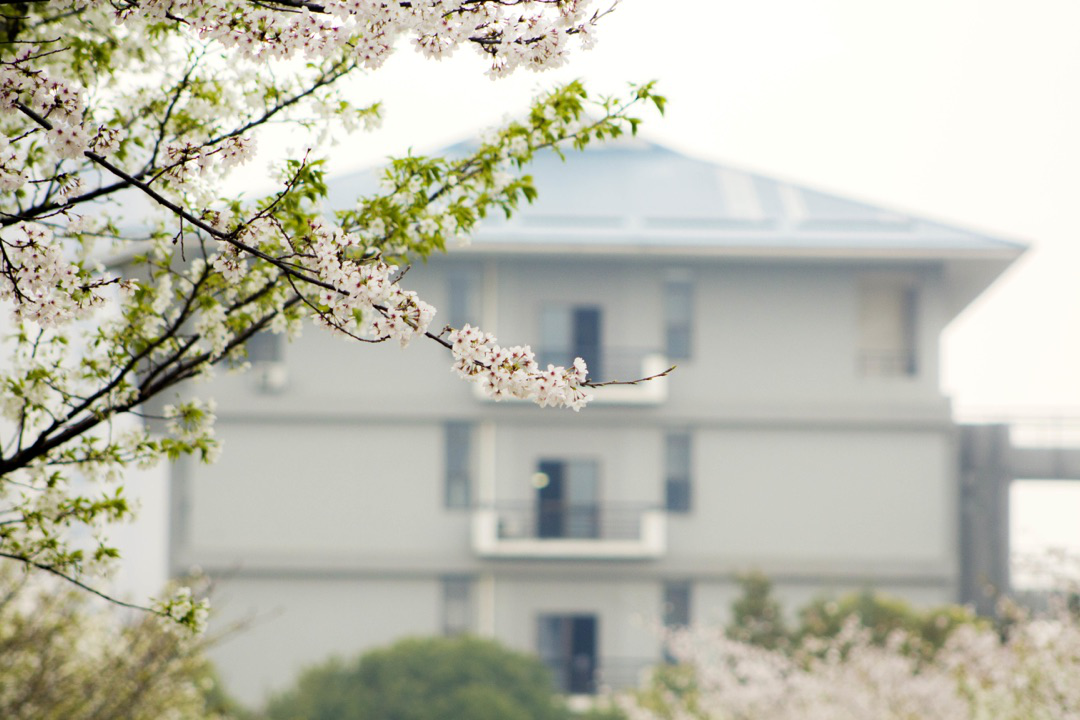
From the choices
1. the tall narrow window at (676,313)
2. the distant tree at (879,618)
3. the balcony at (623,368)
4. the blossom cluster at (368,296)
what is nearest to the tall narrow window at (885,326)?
the tall narrow window at (676,313)

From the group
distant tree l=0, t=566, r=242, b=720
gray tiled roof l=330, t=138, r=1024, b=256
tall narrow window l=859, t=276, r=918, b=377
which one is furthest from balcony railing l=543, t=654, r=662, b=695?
distant tree l=0, t=566, r=242, b=720

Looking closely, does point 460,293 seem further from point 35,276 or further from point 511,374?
point 511,374

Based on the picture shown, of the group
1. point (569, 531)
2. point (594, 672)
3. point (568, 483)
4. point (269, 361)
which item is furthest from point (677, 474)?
point (269, 361)

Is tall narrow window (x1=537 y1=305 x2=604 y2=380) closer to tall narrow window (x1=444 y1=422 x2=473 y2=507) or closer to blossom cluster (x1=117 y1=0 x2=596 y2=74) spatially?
tall narrow window (x1=444 y1=422 x2=473 y2=507)

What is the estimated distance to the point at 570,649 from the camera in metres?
23.4

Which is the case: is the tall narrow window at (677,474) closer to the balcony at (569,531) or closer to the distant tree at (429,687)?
the balcony at (569,531)

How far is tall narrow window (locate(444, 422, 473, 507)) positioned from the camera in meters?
23.8

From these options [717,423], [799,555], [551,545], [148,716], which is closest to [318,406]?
[551,545]

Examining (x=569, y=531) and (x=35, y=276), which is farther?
(x=569, y=531)

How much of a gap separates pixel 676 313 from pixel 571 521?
433 cm

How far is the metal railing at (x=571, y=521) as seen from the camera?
23.3m

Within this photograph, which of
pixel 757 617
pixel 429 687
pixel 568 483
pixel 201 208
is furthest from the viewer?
pixel 568 483

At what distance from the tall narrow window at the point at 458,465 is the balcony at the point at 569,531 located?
24.5 inches

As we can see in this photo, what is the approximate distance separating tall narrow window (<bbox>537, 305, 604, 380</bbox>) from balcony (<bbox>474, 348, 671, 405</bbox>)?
37 mm
